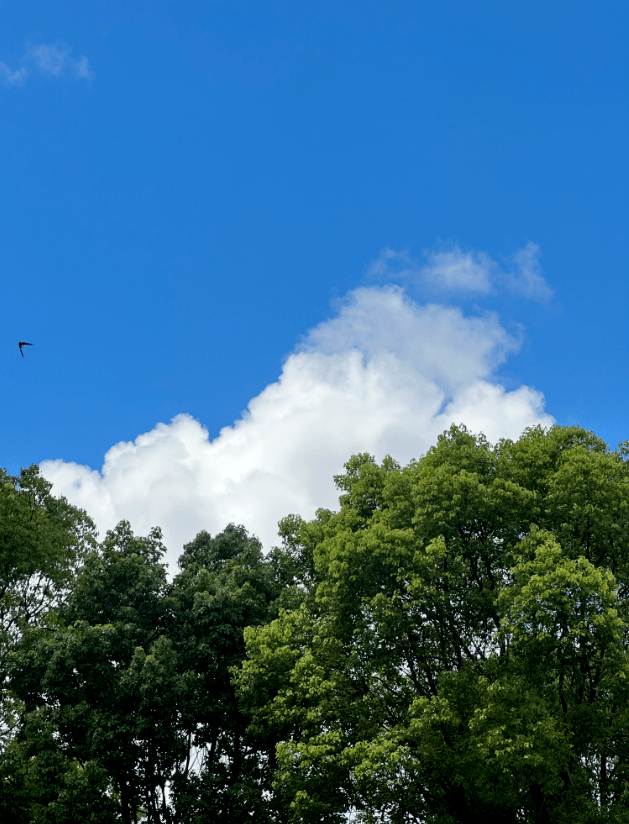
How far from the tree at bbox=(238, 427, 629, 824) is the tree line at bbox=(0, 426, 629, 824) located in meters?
0.07

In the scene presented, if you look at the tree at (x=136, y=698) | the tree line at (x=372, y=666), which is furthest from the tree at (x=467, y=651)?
the tree at (x=136, y=698)

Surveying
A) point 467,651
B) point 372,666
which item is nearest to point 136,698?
point 372,666

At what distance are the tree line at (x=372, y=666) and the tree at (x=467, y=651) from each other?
7 cm

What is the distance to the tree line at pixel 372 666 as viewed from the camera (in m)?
18.3

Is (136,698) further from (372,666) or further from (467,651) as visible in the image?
(467,651)

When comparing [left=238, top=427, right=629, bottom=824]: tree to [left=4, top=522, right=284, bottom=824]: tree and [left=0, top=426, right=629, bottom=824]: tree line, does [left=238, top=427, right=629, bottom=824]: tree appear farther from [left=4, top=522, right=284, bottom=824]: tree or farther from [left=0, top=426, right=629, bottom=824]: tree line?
[left=4, top=522, right=284, bottom=824]: tree

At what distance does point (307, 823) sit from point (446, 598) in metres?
7.89

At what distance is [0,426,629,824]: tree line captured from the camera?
722 inches

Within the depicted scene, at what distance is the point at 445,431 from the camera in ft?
81.0

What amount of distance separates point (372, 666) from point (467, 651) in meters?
3.13

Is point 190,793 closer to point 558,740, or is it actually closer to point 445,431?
point 558,740

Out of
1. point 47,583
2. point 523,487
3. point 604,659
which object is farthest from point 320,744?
point 47,583

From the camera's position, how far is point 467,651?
883 inches

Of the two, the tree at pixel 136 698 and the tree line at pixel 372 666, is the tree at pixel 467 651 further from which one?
the tree at pixel 136 698
